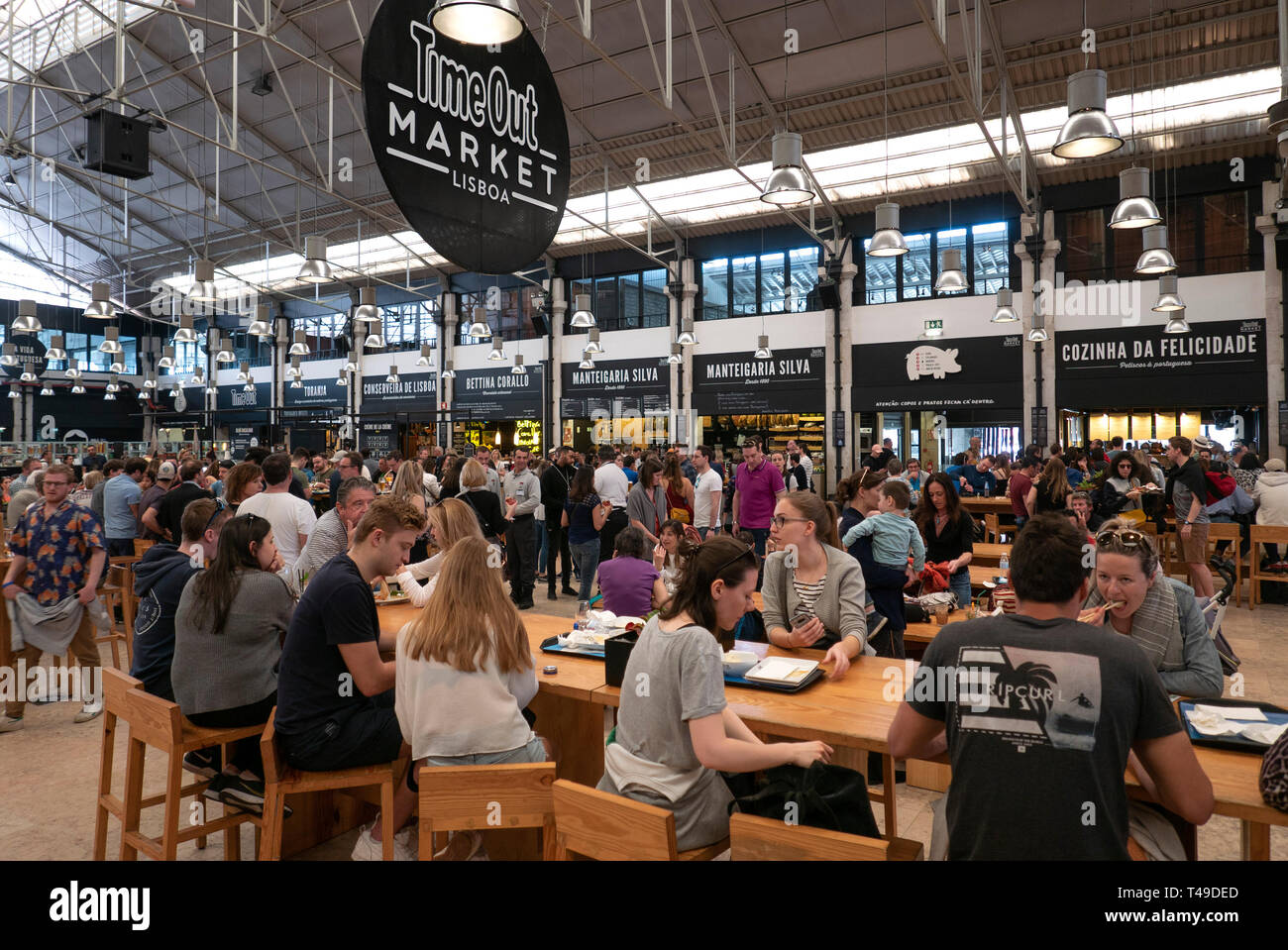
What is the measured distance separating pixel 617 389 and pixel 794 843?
16.4 m

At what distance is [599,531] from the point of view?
24.7 ft

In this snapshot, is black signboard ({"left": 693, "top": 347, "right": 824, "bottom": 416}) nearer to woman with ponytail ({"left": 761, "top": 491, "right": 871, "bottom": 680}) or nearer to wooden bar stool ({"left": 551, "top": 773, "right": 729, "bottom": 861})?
woman with ponytail ({"left": 761, "top": 491, "right": 871, "bottom": 680})

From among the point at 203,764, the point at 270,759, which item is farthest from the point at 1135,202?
the point at 203,764

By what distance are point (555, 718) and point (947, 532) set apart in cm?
291

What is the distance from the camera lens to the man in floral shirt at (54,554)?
4.70 m

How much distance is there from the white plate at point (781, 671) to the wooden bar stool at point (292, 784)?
1342 millimetres

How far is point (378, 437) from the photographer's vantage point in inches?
838

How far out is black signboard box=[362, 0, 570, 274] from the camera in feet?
7.34

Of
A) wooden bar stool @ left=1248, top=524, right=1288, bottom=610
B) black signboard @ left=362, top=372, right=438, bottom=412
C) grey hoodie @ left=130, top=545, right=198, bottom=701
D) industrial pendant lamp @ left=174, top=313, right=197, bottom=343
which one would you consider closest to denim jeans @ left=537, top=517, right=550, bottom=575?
grey hoodie @ left=130, top=545, right=198, bottom=701

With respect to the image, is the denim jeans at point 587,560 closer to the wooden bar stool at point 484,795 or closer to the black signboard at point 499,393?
the wooden bar stool at point 484,795

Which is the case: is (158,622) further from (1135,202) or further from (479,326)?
(479,326)

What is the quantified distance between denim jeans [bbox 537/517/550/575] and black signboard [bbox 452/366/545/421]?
31.5 ft

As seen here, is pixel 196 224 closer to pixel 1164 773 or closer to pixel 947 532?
pixel 947 532

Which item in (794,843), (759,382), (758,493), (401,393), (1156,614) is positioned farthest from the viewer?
(401,393)
